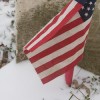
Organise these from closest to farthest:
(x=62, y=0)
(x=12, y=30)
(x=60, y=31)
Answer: (x=60, y=31)
(x=62, y=0)
(x=12, y=30)

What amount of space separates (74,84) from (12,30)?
1105 millimetres

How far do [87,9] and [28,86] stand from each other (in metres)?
0.90

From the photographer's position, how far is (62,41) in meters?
2.31

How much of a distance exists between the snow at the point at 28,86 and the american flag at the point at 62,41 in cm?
33

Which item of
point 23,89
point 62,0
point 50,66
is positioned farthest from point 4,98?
point 62,0

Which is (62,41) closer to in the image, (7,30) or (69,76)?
(69,76)

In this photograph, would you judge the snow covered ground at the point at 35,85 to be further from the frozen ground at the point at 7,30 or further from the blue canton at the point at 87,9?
the blue canton at the point at 87,9

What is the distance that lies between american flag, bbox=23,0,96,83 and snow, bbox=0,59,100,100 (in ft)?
1.09

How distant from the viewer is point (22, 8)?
2742 mm

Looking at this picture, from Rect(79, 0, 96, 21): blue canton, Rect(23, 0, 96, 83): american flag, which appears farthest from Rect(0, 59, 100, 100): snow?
Rect(79, 0, 96, 21): blue canton

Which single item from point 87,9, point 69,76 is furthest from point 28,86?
point 87,9

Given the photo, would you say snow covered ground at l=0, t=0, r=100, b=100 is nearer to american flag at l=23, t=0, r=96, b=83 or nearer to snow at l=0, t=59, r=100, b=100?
snow at l=0, t=59, r=100, b=100

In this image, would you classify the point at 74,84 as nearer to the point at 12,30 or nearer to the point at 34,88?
the point at 34,88

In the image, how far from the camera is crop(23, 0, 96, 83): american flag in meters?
2.24
